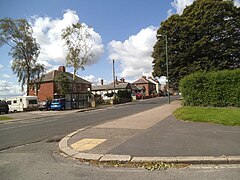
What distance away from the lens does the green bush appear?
1914 cm

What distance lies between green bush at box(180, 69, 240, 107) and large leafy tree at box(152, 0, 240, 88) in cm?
890

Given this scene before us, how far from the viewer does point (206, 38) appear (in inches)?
1177

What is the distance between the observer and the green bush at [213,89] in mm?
19141

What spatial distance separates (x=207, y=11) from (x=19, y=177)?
31.3 m

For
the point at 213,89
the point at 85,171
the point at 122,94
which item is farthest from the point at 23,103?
the point at 85,171

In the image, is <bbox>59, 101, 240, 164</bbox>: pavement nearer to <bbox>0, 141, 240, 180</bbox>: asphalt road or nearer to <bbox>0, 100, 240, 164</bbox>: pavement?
<bbox>0, 100, 240, 164</bbox>: pavement

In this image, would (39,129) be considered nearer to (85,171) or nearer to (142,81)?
(85,171)

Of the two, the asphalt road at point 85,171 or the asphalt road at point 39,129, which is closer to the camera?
the asphalt road at point 85,171

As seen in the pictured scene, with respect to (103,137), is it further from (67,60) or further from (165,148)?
(67,60)

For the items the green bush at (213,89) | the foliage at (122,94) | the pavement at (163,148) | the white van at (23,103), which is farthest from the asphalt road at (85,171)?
the foliage at (122,94)

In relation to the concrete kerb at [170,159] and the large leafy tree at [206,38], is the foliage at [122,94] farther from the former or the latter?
the concrete kerb at [170,159]

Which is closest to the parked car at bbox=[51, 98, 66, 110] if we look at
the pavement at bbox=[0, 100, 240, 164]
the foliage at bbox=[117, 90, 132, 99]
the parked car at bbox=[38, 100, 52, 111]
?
the parked car at bbox=[38, 100, 52, 111]

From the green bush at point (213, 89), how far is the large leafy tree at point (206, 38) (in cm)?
890

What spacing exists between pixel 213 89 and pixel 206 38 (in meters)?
12.0
